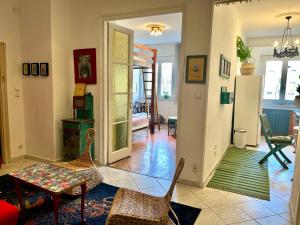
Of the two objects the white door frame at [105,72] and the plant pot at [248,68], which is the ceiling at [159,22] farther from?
the plant pot at [248,68]

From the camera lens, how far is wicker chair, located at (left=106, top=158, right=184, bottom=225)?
1762 millimetres

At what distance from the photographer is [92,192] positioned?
298 cm

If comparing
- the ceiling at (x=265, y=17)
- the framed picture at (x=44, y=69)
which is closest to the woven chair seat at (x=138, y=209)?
the framed picture at (x=44, y=69)

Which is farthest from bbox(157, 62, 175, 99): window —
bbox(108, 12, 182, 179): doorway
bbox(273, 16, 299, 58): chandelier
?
bbox(273, 16, 299, 58): chandelier

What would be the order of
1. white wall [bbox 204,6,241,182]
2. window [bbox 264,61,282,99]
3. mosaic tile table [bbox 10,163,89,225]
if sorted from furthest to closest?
window [bbox 264,61,282,99]
white wall [bbox 204,6,241,182]
mosaic tile table [bbox 10,163,89,225]

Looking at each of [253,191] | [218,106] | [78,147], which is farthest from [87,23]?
[253,191]

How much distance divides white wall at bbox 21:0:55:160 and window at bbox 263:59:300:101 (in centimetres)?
636

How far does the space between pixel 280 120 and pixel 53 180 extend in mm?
6710

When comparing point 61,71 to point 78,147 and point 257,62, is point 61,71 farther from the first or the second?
point 257,62

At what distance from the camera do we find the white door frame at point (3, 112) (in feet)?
12.5

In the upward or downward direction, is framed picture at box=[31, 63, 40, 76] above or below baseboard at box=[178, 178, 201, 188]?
above

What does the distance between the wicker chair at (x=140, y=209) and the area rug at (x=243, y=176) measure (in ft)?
4.90

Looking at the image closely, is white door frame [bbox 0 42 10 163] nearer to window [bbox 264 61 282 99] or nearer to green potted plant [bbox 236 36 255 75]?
green potted plant [bbox 236 36 255 75]

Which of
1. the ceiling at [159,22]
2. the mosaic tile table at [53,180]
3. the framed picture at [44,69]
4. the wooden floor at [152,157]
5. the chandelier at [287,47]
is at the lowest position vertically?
the wooden floor at [152,157]
